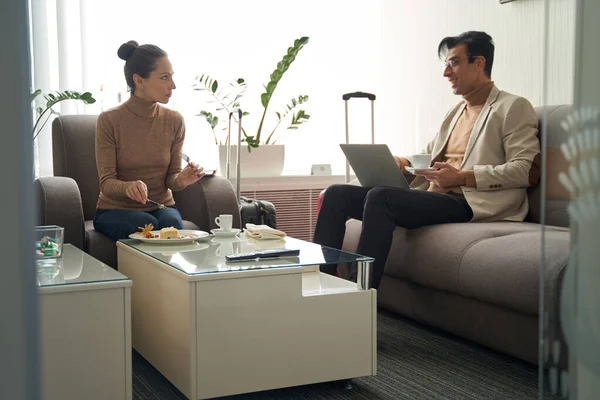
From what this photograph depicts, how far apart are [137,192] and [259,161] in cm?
149

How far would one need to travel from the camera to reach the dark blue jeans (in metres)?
2.77

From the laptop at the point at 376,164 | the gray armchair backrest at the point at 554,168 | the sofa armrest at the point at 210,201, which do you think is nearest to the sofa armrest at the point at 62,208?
the sofa armrest at the point at 210,201

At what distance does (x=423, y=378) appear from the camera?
2174mm

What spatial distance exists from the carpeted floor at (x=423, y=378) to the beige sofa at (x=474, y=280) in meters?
0.07

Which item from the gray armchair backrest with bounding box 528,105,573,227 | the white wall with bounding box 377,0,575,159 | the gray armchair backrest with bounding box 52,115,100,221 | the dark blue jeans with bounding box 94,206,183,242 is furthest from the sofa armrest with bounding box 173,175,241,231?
the gray armchair backrest with bounding box 528,105,573,227

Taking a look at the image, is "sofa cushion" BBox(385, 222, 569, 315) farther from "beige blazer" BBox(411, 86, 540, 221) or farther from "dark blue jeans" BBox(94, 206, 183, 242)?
"dark blue jeans" BBox(94, 206, 183, 242)

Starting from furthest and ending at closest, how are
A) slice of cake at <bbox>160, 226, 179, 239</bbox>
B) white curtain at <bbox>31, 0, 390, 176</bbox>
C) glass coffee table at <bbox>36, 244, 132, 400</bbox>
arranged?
white curtain at <bbox>31, 0, 390, 176</bbox>, slice of cake at <bbox>160, 226, 179, 239</bbox>, glass coffee table at <bbox>36, 244, 132, 400</bbox>

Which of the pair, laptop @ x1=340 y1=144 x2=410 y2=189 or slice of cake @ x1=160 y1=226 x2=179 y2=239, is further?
laptop @ x1=340 y1=144 x2=410 y2=189

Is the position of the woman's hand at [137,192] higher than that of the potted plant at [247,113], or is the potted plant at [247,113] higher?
the potted plant at [247,113]

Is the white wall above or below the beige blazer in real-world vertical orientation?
above

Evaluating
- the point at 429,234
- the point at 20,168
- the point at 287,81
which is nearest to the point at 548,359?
the point at 20,168

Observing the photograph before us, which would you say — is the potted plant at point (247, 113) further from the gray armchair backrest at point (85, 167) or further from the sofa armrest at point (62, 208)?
the sofa armrest at point (62, 208)

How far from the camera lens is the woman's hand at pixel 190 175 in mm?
2934

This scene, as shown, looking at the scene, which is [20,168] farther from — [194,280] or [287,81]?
[287,81]
